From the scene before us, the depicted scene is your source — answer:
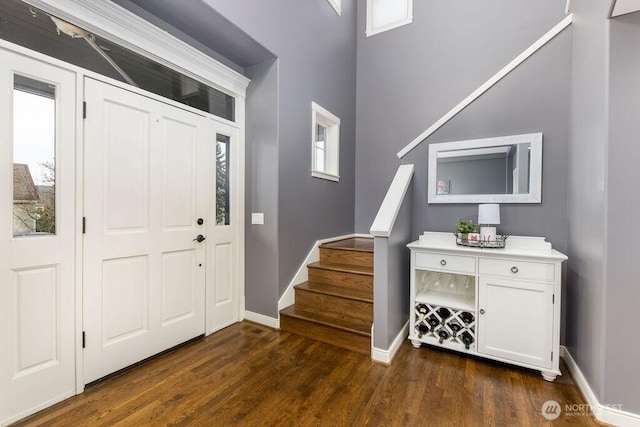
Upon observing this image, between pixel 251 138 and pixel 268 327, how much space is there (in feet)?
6.51

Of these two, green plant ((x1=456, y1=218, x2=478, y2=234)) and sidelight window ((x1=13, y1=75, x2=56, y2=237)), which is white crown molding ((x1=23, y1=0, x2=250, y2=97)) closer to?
sidelight window ((x1=13, y1=75, x2=56, y2=237))

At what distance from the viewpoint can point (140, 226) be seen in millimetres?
2178

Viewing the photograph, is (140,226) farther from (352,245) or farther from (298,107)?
(352,245)

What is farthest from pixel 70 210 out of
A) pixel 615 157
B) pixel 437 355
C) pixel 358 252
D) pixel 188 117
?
pixel 615 157

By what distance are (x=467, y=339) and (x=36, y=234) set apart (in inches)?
123

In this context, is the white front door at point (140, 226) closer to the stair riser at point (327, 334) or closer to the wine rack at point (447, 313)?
the stair riser at point (327, 334)

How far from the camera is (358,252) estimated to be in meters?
3.01

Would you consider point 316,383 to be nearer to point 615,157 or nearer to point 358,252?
point 358,252

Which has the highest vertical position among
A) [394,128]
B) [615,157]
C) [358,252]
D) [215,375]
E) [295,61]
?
[295,61]

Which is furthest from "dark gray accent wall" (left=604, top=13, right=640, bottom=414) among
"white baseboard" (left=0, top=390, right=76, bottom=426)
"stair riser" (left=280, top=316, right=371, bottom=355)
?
"white baseboard" (left=0, top=390, right=76, bottom=426)

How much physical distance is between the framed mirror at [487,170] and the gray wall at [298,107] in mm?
1329

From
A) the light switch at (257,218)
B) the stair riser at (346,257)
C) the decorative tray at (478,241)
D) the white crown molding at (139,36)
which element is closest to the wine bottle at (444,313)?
Answer: the decorative tray at (478,241)

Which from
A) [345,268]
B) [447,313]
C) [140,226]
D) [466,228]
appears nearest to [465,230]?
[466,228]

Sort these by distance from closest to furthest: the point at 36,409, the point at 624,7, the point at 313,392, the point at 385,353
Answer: the point at 624,7 → the point at 36,409 → the point at 313,392 → the point at 385,353
